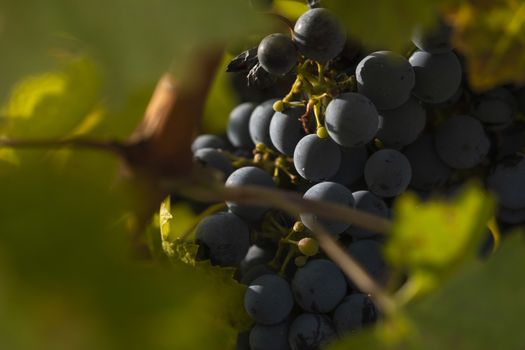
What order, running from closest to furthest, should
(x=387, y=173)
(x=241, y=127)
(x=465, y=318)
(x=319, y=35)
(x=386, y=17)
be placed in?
1. (x=465, y=318)
2. (x=386, y=17)
3. (x=319, y=35)
4. (x=387, y=173)
5. (x=241, y=127)

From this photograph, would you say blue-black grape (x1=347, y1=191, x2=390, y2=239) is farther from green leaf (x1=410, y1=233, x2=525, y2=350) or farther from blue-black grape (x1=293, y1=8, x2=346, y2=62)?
green leaf (x1=410, y1=233, x2=525, y2=350)

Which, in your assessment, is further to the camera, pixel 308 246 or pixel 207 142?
pixel 207 142

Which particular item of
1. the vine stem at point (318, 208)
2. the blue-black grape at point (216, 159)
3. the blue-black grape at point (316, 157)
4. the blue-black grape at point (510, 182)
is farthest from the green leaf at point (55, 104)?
the blue-black grape at point (510, 182)

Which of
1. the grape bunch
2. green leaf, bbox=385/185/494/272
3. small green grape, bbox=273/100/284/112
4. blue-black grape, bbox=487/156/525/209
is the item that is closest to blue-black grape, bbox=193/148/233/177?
the grape bunch

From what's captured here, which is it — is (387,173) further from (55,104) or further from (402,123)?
(55,104)

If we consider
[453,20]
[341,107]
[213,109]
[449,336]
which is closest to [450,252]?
[449,336]

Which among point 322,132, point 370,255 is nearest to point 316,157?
point 322,132

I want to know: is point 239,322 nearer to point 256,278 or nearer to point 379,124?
point 256,278
